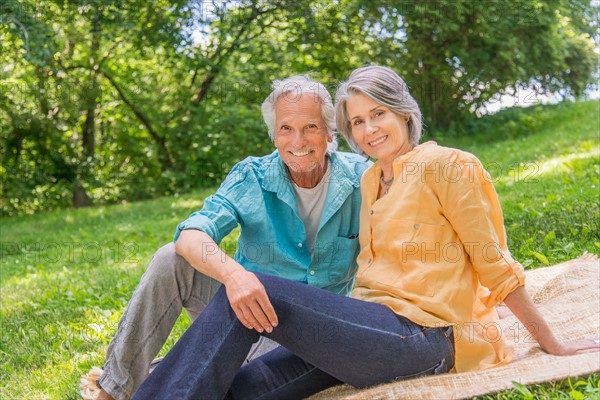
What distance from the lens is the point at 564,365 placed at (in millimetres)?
2396

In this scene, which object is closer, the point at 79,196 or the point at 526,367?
the point at 526,367

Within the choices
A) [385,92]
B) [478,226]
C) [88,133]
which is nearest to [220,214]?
[385,92]

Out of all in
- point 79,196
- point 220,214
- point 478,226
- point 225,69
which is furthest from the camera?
point 79,196

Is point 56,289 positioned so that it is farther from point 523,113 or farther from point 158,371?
point 523,113

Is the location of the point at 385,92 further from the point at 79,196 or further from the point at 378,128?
the point at 79,196

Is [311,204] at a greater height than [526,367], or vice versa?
[311,204]

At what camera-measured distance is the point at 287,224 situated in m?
2.91

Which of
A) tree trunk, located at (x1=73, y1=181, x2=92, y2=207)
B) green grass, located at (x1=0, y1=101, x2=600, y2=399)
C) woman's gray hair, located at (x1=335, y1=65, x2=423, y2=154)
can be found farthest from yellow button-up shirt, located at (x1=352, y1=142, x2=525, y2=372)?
tree trunk, located at (x1=73, y1=181, x2=92, y2=207)

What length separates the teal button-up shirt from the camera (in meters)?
2.83

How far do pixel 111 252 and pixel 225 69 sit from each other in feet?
19.2

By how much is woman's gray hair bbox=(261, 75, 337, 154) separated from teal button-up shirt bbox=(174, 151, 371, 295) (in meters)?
0.17

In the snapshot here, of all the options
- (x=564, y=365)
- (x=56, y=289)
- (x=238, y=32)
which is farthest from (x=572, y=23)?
(x=564, y=365)

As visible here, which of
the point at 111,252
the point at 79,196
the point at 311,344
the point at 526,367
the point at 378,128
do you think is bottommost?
the point at 79,196

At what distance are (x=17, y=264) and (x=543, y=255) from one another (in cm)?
508
